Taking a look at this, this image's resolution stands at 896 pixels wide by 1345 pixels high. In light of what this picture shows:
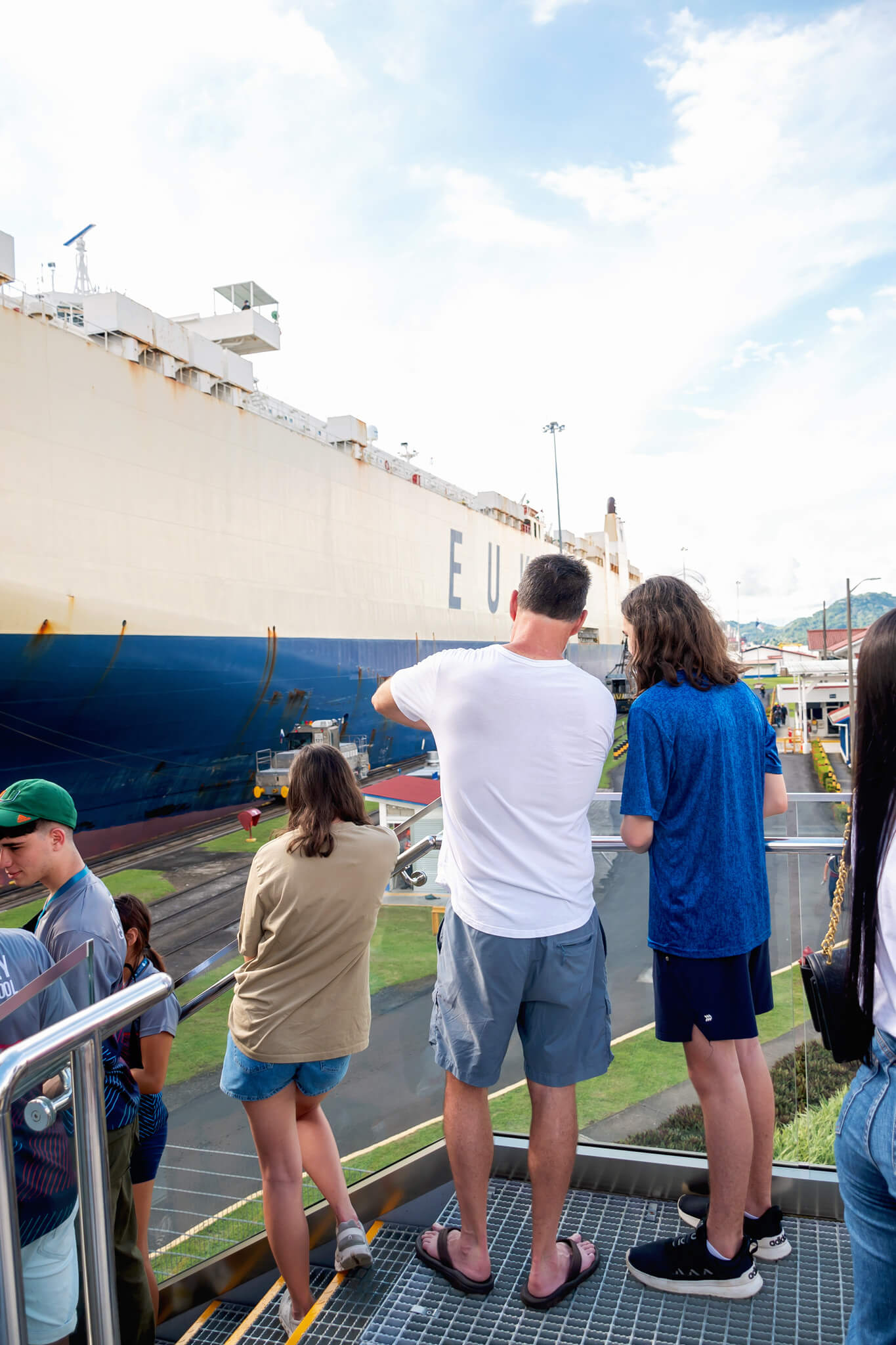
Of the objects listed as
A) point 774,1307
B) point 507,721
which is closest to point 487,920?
point 507,721

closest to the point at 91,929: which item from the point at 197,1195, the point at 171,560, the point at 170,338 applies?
the point at 197,1195

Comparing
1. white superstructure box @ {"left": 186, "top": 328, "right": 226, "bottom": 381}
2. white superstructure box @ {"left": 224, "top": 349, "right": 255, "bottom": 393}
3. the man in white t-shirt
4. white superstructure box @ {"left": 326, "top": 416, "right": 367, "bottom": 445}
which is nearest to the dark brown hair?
the man in white t-shirt

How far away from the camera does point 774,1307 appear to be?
5.70 ft

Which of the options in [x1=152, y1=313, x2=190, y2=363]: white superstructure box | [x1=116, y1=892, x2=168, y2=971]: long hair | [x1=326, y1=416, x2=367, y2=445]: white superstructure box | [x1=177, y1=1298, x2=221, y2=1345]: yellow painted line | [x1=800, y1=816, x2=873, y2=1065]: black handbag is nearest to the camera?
[x1=800, y1=816, x2=873, y2=1065]: black handbag

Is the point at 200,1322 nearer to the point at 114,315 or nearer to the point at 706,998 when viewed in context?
the point at 706,998

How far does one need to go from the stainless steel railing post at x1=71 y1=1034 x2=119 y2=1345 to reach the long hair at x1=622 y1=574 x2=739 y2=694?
1298 mm

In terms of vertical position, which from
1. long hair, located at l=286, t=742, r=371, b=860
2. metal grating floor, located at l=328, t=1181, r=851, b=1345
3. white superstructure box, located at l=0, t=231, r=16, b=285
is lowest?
metal grating floor, located at l=328, t=1181, r=851, b=1345

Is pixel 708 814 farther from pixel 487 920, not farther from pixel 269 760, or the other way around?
pixel 269 760

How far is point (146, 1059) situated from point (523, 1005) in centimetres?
98

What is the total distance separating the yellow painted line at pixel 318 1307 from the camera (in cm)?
183

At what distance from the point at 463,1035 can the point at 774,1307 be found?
2.94 feet

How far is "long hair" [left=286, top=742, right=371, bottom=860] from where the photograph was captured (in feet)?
5.98

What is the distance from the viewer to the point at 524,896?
1711 mm

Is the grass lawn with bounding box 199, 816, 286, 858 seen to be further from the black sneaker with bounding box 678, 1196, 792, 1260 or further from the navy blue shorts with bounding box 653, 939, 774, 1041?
the navy blue shorts with bounding box 653, 939, 774, 1041
